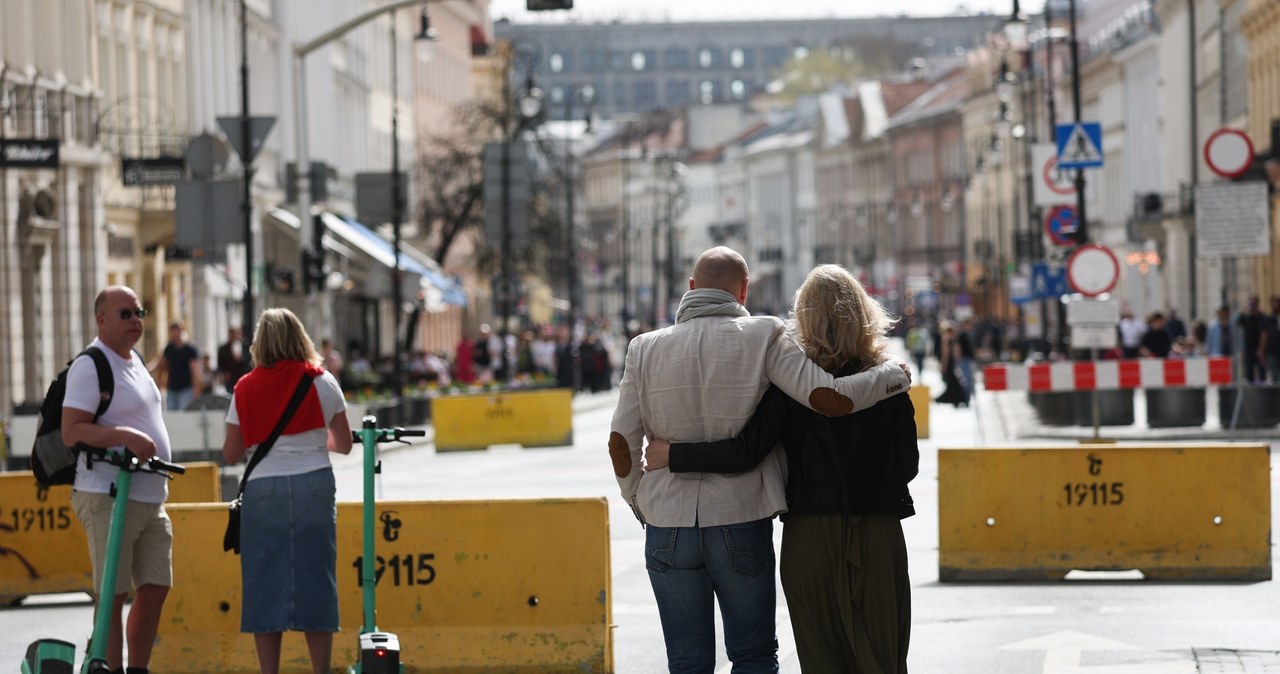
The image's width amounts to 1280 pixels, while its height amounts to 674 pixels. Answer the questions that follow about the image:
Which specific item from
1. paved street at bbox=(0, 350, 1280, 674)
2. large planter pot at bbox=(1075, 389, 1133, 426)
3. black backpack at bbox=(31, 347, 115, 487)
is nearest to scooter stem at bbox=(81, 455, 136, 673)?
black backpack at bbox=(31, 347, 115, 487)

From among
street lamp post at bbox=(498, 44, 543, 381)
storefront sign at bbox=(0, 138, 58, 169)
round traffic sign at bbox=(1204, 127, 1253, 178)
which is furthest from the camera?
street lamp post at bbox=(498, 44, 543, 381)

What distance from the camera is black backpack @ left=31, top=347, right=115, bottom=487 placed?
11.5 m

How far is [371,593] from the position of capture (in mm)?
10828

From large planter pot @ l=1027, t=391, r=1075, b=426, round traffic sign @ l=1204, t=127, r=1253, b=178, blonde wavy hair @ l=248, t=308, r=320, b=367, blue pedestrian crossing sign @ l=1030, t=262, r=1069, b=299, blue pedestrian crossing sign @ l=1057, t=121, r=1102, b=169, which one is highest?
blue pedestrian crossing sign @ l=1057, t=121, r=1102, b=169

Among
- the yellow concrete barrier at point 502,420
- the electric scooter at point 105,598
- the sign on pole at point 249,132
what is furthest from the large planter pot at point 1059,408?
the electric scooter at point 105,598

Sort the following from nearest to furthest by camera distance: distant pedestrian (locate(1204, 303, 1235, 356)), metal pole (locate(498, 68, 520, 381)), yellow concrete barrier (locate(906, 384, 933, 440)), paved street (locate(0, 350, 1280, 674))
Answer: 1. paved street (locate(0, 350, 1280, 674))
2. yellow concrete barrier (locate(906, 384, 933, 440))
3. distant pedestrian (locate(1204, 303, 1235, 356))
4. metal pole (locate(498, 68, 520, 381))

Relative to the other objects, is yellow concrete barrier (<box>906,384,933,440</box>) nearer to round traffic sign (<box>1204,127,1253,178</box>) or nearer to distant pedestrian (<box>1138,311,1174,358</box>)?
distant pedestrian (<box>1138,311,1174,358</box>)

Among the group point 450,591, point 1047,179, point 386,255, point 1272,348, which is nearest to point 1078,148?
point 1272,348

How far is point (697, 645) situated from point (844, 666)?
1.57ft

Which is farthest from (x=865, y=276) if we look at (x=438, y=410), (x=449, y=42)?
(x=438, y=410)

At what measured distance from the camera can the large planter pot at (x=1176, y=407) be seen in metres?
35.6

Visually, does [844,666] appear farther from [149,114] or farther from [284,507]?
[149,114]

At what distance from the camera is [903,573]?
9258 mm

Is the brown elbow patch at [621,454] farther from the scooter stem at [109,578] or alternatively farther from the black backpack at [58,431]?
the black backpack at [58,431]
